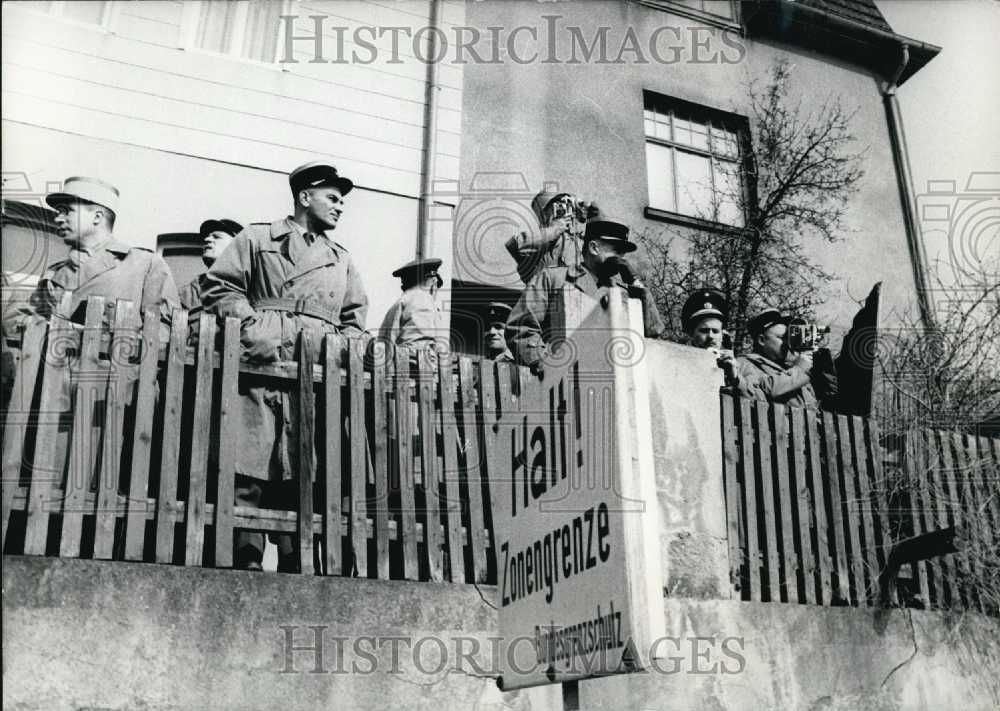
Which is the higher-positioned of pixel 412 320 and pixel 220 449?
pixel 412 320

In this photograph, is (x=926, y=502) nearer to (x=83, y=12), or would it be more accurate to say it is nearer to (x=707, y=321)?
(x=707, y=321)

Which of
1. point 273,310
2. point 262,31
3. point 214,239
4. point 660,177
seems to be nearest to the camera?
point 273,310

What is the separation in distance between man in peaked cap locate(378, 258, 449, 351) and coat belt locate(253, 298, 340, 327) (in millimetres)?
1235

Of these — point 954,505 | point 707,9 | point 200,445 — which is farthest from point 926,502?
point 707,9

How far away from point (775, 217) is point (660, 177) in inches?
55.7

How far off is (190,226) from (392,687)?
5.85 meters

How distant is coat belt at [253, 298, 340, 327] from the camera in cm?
540

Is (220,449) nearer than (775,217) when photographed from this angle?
Yes

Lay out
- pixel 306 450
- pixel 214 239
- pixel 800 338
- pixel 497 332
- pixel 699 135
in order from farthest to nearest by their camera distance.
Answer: pixel 699 135
pixel 497 332
pixel 800 338
pixel 214 239
pixel 306 450

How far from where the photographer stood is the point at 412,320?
24.3ft

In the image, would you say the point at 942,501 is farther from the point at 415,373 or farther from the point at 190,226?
the point at 190,226

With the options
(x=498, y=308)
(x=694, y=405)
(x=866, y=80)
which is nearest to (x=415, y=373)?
(x=694, y=405)

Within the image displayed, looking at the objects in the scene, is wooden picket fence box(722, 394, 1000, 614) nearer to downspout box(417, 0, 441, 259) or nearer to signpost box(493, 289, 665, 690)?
signpost box(493, 289, 665, 690)

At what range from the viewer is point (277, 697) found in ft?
13.1
